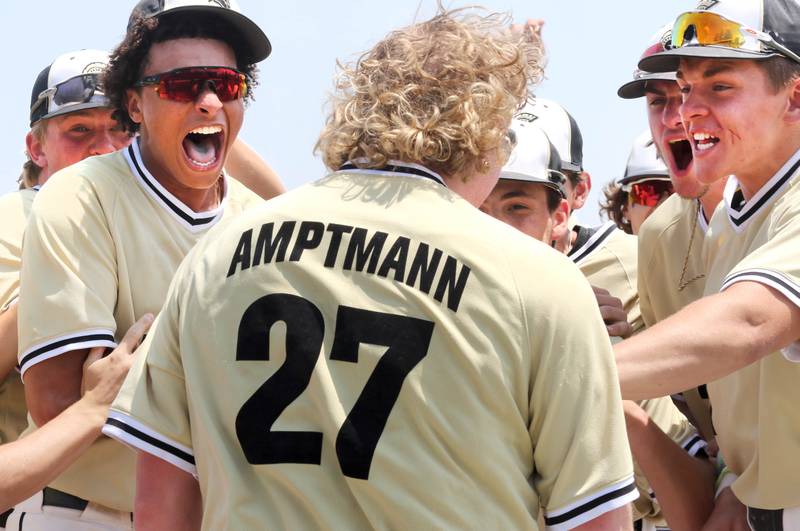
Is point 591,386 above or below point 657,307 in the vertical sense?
above

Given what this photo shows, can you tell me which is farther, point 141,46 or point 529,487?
point 141,46

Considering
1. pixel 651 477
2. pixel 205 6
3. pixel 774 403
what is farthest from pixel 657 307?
pixel 205 6

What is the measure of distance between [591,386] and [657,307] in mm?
2327

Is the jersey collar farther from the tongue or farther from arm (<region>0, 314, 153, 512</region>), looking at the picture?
arm (<region>0, 314, 153, 512</region>)

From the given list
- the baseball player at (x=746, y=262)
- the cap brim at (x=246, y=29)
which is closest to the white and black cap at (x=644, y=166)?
the baseball player at (x=746, y=262)

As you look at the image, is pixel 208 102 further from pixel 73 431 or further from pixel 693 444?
pixel 693 444

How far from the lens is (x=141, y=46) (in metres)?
4.59

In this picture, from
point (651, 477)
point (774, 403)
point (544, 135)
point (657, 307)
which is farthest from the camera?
point (544, 135)

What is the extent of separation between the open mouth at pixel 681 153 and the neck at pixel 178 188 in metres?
2.22

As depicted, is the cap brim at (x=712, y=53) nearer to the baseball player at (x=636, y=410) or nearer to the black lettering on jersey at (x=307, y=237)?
the baseball player at (x=636, y=410)

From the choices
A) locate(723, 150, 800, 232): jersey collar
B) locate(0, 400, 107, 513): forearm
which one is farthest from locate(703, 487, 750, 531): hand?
locate(0, 400, 107, 513): forearm

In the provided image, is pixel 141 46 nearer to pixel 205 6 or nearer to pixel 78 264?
pixel 205 6

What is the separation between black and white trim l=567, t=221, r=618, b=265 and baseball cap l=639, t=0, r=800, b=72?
130 cm

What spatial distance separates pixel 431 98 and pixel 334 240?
1.51ft
